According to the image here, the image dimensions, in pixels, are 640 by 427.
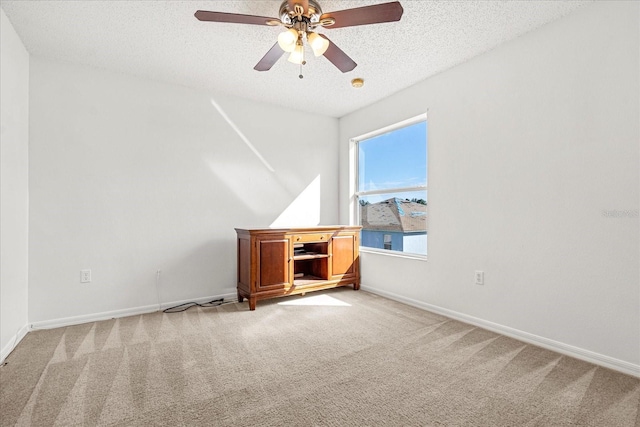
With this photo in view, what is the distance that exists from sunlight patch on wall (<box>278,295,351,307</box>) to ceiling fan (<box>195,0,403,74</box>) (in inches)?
94.6

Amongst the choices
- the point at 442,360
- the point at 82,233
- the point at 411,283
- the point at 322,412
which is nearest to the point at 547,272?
the point at 442,360

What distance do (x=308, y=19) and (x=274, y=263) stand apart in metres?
2.26

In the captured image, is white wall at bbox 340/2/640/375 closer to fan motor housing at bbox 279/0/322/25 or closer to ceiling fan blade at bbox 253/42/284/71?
fan motor housing at bbox 279/0/322/25

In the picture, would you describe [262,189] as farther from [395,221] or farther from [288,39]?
[288,39]

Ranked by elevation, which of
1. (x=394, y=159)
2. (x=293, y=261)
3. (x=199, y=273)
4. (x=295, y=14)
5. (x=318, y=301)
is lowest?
(x=318, y=301)

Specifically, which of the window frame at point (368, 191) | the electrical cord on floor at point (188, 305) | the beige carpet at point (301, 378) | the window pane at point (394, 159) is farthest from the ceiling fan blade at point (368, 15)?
the electrical cord on floor at point (188, 305)

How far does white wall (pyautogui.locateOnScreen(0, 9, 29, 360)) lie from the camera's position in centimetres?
220

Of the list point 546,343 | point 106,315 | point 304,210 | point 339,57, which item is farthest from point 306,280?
point 339,57

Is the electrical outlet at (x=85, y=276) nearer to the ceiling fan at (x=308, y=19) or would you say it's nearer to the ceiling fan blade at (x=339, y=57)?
the ceiling fan at (x=308, y=19)

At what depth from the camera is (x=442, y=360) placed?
2117 mm

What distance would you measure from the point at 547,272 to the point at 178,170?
3494 mm

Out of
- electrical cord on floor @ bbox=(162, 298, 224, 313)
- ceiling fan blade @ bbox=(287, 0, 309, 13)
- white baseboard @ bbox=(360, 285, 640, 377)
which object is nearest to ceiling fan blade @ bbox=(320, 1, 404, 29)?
ceiling fan blade @ bbox=(287, 0, 309, 13)

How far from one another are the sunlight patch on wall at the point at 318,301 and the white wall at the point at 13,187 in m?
2.17

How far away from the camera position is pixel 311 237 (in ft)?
11.9
